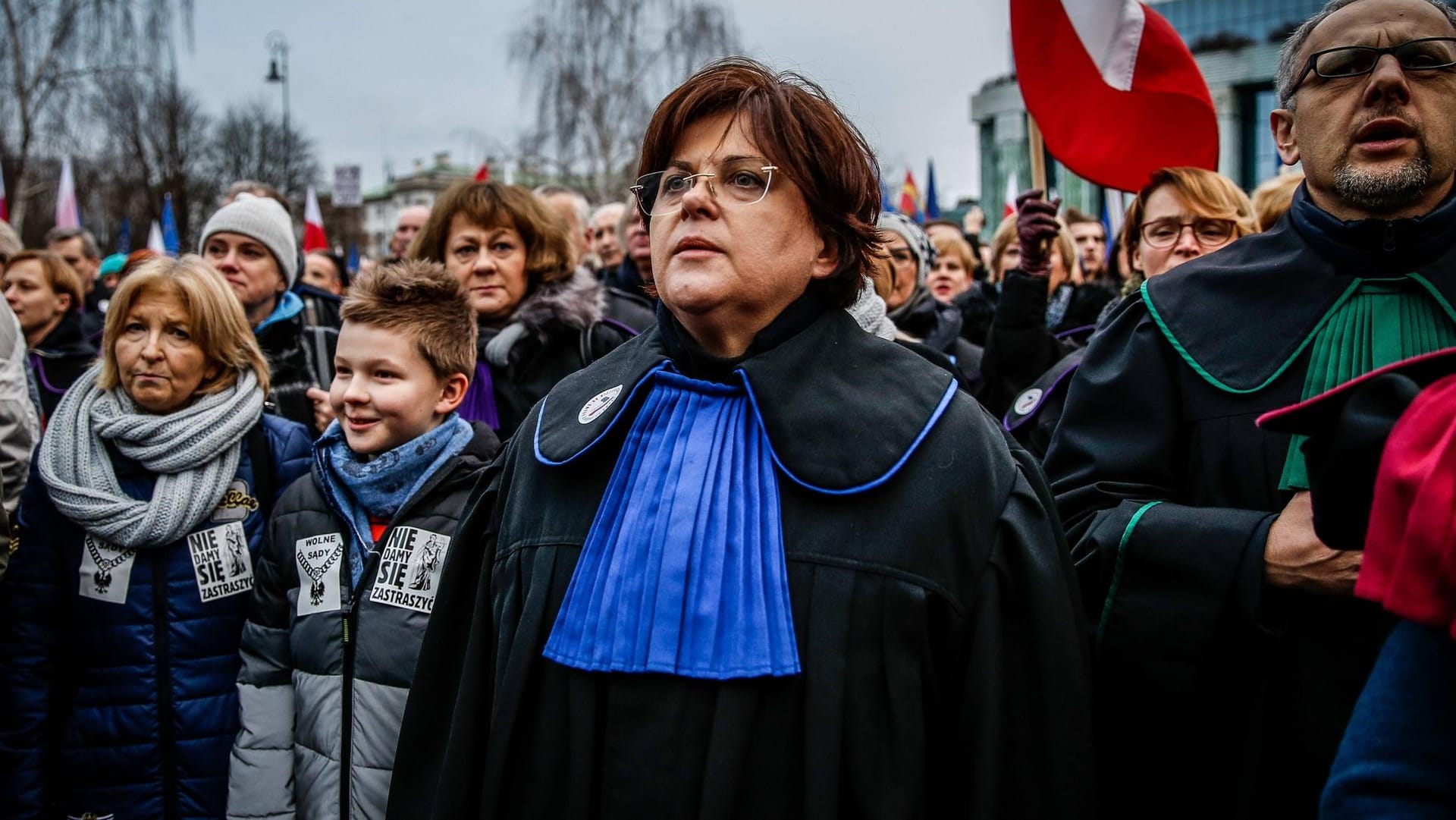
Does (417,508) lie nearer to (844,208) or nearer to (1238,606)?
(844,208)

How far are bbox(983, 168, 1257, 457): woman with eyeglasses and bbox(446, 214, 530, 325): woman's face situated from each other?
184cm

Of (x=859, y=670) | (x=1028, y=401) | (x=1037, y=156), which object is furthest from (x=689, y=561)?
(x=1037, y=156)

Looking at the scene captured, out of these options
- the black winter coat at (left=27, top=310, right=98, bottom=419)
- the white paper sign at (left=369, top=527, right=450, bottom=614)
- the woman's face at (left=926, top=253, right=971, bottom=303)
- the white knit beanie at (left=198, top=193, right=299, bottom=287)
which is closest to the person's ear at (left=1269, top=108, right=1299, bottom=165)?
the white paper sign at (left=369, top=527, right=450, bottom=614)

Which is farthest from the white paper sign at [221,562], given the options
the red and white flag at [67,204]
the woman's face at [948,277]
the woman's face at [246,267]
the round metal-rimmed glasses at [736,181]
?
the red and white flag at [67,204]

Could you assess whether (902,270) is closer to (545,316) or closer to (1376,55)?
(545,316)

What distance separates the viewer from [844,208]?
6.88 feet

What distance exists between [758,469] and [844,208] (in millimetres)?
539

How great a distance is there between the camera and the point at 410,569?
274 centimetres

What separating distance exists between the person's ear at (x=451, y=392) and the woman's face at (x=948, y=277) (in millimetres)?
4377

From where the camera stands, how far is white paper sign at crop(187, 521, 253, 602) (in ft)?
9.95

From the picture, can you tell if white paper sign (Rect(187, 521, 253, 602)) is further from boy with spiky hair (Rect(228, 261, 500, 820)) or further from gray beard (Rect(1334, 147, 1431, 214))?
gray beard (Rect(1334, 147, 1431, 214))

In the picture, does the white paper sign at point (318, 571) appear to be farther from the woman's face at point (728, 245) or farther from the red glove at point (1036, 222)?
the red glove at point (1036, 222)

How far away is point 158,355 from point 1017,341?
277cm

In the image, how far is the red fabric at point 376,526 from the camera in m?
2.86
